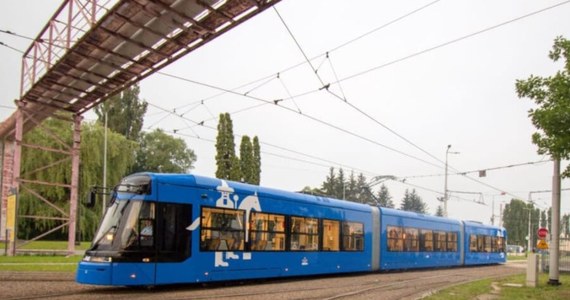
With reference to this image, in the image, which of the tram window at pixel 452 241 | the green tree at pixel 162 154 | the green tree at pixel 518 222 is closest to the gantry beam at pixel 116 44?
the tram window at pixel 452 241

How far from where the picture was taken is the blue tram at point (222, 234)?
12758 millimetres

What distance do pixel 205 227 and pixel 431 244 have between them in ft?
54.6

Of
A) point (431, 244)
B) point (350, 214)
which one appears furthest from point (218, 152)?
point (350, 214)

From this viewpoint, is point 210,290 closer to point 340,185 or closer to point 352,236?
point 352,236

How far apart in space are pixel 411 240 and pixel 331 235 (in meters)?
7.47

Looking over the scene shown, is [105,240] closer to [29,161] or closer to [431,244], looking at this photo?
[431,244]

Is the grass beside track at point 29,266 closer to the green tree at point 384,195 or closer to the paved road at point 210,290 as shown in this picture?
the paved road at point 210,290

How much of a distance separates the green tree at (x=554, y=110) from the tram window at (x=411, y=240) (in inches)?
471

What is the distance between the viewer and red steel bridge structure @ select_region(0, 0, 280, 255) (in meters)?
14.5

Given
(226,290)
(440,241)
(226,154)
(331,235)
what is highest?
(226,154)

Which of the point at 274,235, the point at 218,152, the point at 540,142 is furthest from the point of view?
the point at 218,152

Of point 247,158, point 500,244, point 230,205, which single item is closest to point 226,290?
point 230,205

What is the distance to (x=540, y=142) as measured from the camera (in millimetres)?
14000

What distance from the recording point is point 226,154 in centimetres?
5400
